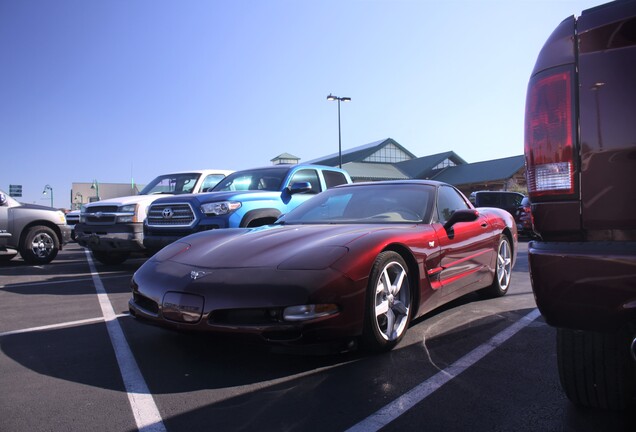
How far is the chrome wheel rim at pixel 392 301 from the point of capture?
3.10 metres

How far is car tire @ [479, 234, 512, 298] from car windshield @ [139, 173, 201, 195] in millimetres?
5711

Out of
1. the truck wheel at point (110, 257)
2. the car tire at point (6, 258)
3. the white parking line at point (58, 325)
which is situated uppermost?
the truck wheel at point (110, 257)

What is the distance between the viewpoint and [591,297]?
1813mm

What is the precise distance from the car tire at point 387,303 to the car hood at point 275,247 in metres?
0.26

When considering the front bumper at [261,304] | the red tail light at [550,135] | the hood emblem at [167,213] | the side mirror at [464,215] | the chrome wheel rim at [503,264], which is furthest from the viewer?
the hood emblem at [167,213]

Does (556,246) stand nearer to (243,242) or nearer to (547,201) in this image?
(547,201)

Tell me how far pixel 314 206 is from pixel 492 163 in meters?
40.5

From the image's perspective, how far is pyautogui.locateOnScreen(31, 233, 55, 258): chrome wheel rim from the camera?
8922 mm

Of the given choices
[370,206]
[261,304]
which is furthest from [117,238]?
[261,304]

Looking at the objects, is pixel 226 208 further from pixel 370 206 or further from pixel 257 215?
pixel 370 206

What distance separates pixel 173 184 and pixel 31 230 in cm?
276

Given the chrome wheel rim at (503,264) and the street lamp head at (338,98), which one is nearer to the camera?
the chrome wheel rim at (503,264)

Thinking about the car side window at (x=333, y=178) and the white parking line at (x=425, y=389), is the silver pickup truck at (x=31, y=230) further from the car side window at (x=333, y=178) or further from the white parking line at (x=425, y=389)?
the white parking line at (x=425, y=389)

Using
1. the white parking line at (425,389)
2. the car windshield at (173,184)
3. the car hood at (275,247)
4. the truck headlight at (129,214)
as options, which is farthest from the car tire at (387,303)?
the car windshield at (173,184)
